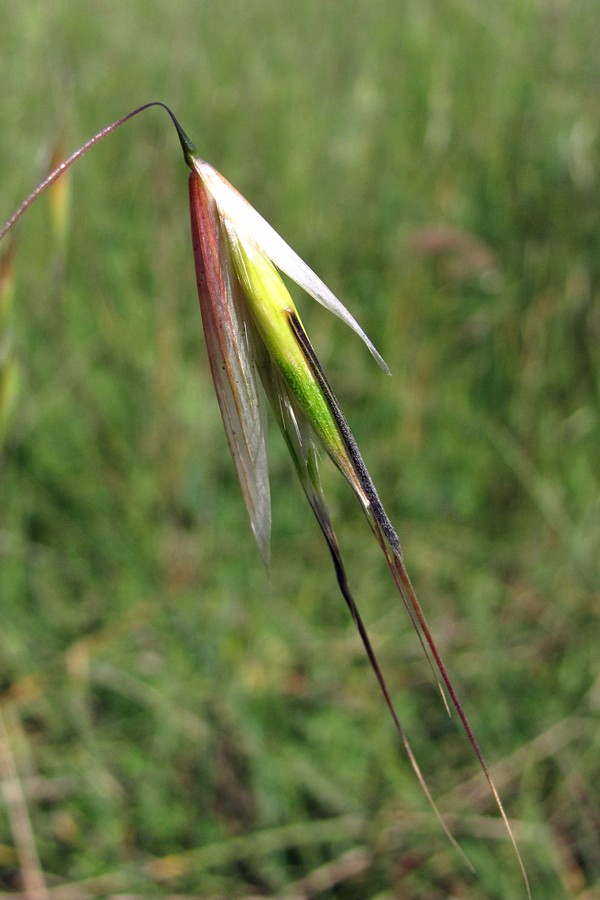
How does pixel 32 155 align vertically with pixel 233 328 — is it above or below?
above

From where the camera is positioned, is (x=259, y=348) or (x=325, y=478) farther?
(x=325, y=478)

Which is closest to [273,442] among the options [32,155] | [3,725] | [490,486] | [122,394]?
[122,394]

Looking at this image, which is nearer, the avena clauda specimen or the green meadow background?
the avena clauda specimen

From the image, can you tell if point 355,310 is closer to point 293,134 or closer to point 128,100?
point 293,134

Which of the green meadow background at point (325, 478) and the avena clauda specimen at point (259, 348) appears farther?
the green meadow background at point (325, 478)
